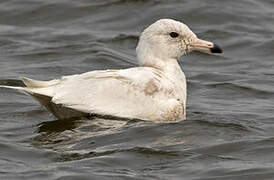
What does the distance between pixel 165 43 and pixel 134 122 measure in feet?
4.74

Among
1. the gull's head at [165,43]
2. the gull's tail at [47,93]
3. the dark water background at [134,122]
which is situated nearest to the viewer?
the dark water background at [134,122]

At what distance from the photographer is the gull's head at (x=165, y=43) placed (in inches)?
493

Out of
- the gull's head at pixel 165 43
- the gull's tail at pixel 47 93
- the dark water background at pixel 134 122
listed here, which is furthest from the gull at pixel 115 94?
the gull's head at pixel 165 43

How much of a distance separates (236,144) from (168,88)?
1.11 m

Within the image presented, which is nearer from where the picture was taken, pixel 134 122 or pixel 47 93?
pixel 47 93

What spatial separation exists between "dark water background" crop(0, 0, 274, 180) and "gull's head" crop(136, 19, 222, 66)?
0.89 meters

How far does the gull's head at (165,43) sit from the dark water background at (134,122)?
0.89 meters

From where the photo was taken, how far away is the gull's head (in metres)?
12.5

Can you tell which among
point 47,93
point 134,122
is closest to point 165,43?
point 134,122

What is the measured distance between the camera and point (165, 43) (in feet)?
41.4

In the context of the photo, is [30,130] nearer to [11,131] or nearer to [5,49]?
[11,131]

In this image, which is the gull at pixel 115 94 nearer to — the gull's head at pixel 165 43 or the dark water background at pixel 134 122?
the dark water background at pixel 134 122

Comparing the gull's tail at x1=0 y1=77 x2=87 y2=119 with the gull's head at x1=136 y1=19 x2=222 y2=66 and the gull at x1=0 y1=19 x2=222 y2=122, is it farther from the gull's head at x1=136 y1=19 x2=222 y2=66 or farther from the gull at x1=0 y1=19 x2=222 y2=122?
the gull's head at x1=136 y1=19 x2=222 y2=66

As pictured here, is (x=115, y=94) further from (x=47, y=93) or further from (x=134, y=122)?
(x=47, y=93)
